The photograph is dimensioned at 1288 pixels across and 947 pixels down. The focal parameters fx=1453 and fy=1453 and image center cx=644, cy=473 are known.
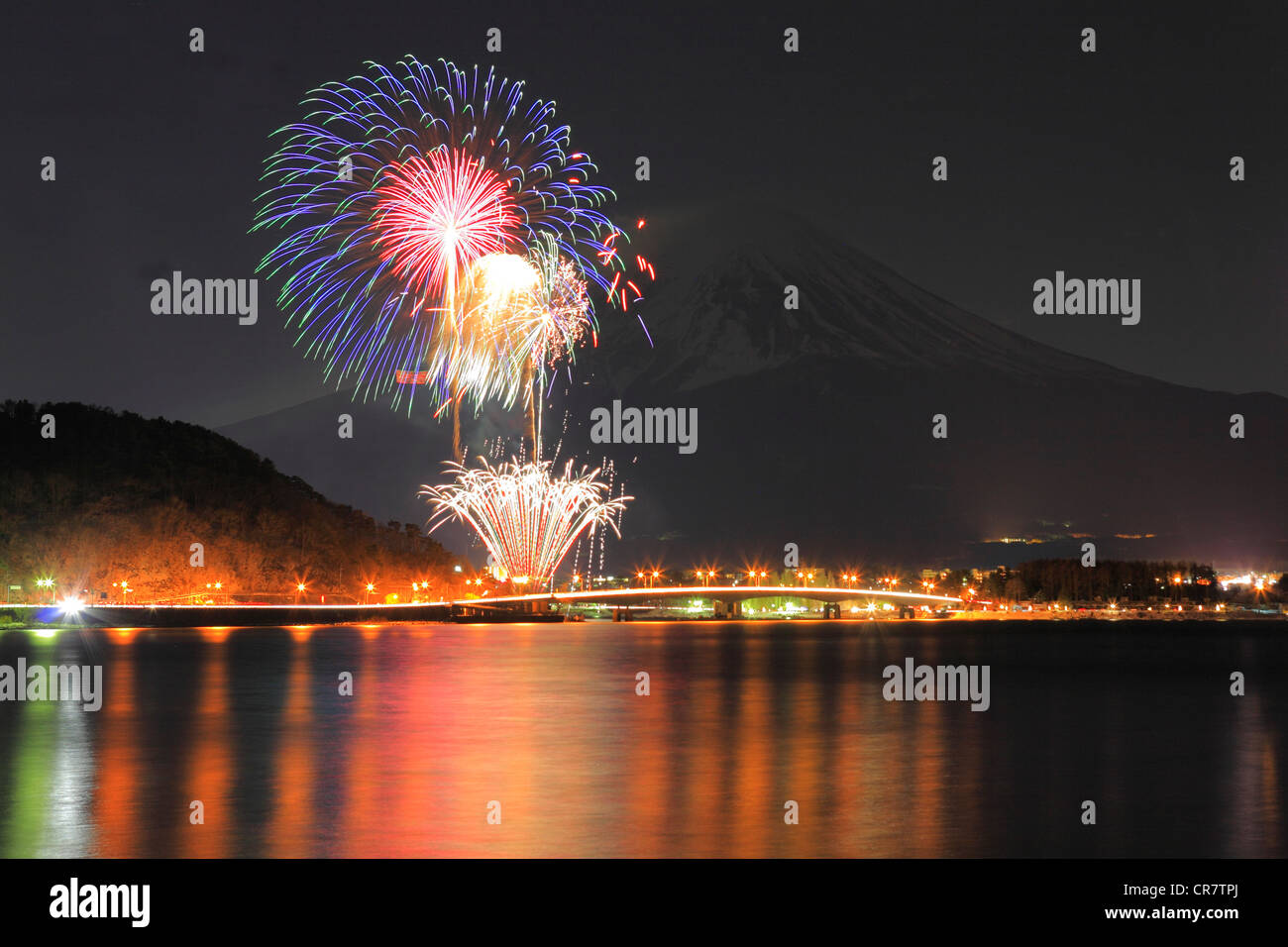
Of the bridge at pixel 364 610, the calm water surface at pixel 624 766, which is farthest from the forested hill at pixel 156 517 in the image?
the calm water surface at pixel 624 766

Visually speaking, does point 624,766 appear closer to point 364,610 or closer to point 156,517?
point 156,517

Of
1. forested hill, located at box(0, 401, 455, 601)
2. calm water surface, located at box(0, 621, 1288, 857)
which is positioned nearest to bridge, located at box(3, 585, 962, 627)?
forested hill, located at box(0, 401, 455, 601)

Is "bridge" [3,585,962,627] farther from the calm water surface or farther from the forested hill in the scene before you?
the calm water surface

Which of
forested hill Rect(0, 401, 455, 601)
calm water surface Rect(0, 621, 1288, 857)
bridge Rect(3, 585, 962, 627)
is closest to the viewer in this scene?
calm water surface Rect(0, 621, 1288, 857)

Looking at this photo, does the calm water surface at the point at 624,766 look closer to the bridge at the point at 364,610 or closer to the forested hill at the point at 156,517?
the bridge at the point at 364,610
